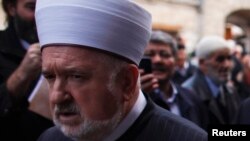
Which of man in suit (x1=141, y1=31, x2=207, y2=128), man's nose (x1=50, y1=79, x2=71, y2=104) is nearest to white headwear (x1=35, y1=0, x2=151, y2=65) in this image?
man's nose (x1=50, y1=79, x2=71, y2=104)

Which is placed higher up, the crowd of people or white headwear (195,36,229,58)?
the crowd of people

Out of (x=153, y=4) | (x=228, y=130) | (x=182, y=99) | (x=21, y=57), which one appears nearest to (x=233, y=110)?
(x=182, y=99)

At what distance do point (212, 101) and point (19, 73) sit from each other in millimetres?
2291

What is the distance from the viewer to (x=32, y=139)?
259cm

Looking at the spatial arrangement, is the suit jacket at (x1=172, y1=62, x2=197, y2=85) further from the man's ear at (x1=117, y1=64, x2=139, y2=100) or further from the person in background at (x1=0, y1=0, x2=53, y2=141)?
the man's ear at (x1=117, y1=64, x2=139, y2=100)

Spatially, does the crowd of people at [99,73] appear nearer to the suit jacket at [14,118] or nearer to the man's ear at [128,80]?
the man's ear at [128,80]

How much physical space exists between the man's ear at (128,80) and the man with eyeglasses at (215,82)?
2.49m

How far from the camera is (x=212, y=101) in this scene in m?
4.38

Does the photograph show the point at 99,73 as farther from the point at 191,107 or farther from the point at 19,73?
the point at 191,107

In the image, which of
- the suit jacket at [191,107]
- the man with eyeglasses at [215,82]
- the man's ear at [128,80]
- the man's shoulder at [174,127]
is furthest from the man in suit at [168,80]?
the man's ear at [128,80]

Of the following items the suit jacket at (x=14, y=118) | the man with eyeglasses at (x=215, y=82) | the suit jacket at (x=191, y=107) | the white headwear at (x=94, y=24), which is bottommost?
the man with eyeglasses at (x=215, y=82)

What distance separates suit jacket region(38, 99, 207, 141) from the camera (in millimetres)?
1810

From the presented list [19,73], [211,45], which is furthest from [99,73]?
[211,45]

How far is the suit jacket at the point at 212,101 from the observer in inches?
166
